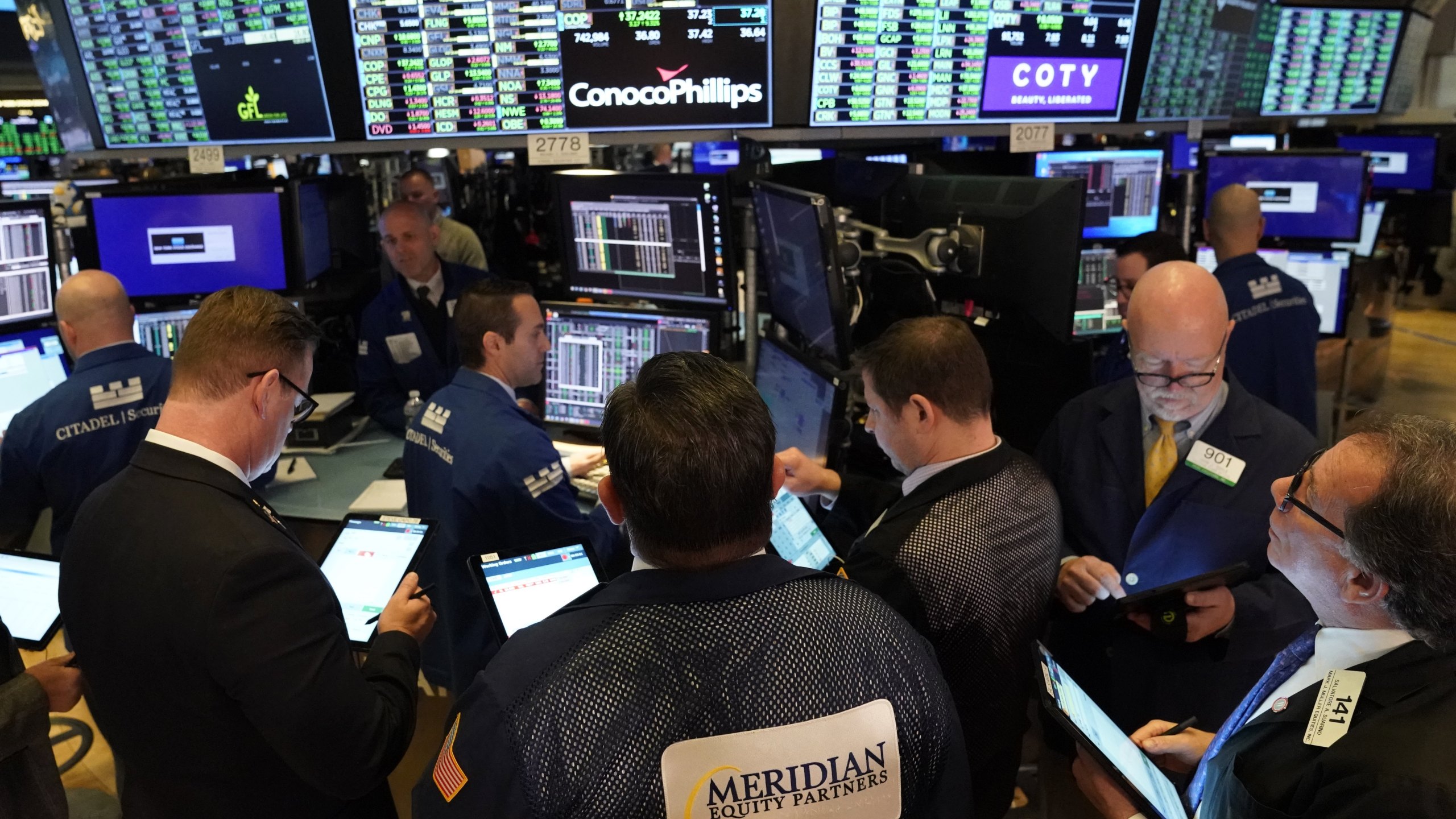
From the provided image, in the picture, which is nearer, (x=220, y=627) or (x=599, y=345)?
(x=220, y=627)

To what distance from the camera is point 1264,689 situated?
A: 1.45 metres

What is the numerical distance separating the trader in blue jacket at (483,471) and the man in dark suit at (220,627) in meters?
0.68

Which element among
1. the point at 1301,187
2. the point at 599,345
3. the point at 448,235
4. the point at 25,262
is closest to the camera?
the point at 599,345

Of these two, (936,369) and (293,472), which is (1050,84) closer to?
(936,369)

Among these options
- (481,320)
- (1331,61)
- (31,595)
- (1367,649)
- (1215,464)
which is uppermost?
(1331,61)

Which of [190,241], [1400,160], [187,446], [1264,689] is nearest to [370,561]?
[187,446]

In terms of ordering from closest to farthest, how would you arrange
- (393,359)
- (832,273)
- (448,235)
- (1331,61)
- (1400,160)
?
(832,273)
(393,359)
(1331,61)
(448,235)
(1400,160)

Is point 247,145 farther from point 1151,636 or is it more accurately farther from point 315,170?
point 1151,636

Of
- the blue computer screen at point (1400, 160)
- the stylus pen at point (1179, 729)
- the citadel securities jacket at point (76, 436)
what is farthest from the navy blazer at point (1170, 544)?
the blue computer screen at point (1400, 160)

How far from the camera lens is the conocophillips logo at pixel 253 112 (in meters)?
3.23

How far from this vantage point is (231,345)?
1.61m

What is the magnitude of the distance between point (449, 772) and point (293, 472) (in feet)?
7.97

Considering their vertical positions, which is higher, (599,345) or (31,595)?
(599,345)

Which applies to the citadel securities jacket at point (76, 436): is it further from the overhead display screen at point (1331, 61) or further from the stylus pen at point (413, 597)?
the overhead display screen at point (1331, 61)
